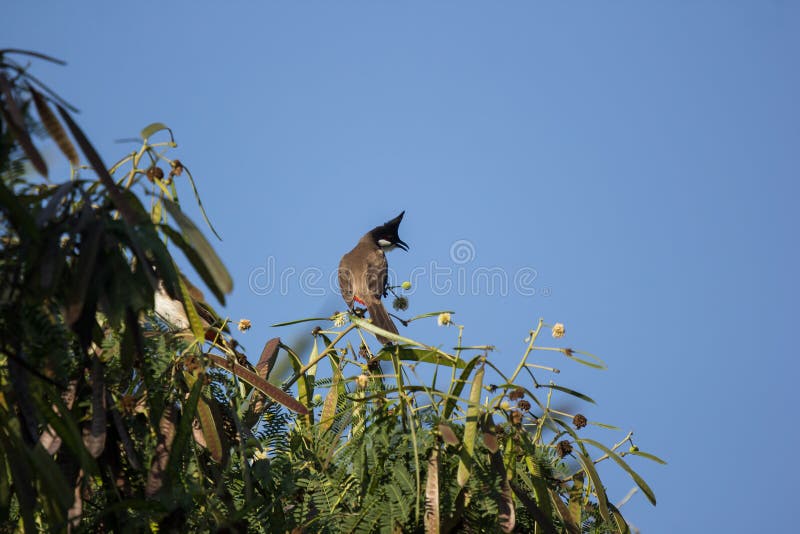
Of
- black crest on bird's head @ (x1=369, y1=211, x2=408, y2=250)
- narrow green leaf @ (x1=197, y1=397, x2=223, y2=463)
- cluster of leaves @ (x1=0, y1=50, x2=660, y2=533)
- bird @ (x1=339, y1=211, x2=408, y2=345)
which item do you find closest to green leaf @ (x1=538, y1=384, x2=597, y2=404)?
cluster of leaves @ (x1=0, y1=50, x2=660, y2=533)

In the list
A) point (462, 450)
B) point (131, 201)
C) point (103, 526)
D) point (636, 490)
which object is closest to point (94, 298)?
point (131, 201)

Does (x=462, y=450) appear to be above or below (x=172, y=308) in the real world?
below

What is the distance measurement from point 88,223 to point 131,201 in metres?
0.36

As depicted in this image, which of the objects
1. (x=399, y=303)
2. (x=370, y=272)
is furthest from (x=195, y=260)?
(x=370, y=272)

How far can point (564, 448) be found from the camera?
11.4 ft

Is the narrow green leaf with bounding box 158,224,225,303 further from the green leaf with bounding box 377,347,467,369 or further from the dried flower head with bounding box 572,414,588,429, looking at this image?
the dried flower head with bounding box 572,414,588,429

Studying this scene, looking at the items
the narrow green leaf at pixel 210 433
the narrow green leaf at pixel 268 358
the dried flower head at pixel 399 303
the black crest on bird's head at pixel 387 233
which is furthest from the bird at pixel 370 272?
the narrow green leaf at pixel 210 433

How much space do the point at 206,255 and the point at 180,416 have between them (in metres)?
1.27

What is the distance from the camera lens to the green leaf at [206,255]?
2.14 meters

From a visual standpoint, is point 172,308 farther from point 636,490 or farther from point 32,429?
point 636,490

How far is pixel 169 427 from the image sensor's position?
10.1 feet

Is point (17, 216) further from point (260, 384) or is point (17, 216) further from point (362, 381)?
point (362, 381)

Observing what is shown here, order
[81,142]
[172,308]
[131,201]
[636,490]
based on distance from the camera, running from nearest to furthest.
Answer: [81,142] → [131,201] → [636,490] → [172,308]

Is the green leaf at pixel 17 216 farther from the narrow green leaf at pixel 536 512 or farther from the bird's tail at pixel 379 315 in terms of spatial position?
the bird's tail at pixel 379 315
